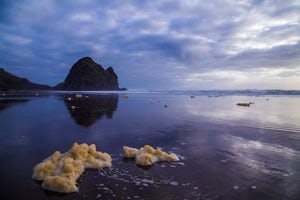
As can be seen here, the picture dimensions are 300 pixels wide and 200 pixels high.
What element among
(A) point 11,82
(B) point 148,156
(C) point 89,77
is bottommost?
(B) point 148,156

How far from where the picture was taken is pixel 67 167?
6.36 meters

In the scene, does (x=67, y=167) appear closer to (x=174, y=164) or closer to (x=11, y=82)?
(x=174, y=164)

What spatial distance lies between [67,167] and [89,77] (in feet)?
386

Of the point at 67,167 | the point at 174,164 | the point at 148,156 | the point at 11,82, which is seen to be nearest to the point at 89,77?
the point at 11,82

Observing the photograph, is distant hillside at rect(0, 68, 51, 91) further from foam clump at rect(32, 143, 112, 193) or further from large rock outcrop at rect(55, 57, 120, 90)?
foam clump at rect(32, 143, 112, 193)

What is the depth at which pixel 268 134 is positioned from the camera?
12.6 meters

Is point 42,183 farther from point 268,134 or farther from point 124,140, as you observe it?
point 268,134

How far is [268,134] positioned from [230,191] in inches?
320

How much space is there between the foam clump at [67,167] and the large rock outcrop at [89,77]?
112551 millimetres

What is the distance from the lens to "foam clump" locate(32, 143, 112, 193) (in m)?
5.75

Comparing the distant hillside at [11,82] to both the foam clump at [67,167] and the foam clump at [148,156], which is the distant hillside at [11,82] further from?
the foam clump at [148,156]

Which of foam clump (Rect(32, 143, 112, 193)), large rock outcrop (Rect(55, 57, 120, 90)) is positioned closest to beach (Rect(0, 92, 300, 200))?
foam clump (Rect(32, 143, 112, 193))

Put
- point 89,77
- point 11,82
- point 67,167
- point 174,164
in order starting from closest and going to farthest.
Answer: point 67,167
point 174,164
point 11,82
point 89,77

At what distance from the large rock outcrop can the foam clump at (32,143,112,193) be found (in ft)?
369
